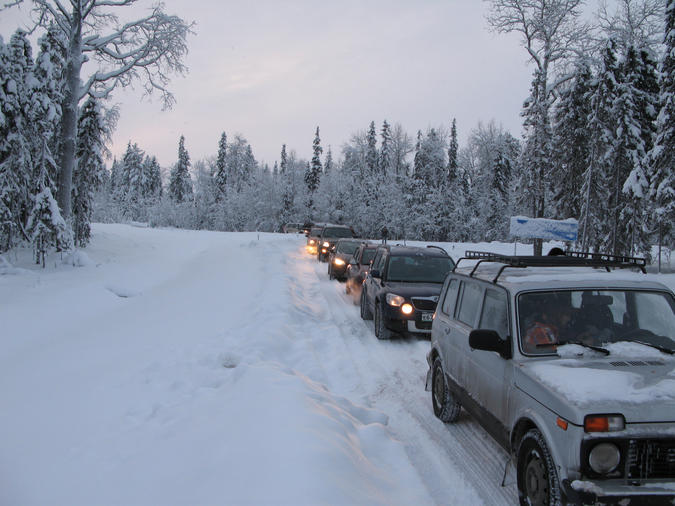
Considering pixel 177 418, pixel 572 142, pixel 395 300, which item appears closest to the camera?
pixel 177 418

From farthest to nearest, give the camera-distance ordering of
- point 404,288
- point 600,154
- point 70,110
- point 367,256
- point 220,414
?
point 600,154
point 70,110
point 367,256
point 404,288
point 220,414

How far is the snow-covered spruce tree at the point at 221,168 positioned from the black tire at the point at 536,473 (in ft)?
262

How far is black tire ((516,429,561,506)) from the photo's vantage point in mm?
3031

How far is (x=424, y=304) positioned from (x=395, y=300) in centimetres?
56

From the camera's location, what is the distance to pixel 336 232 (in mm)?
26625

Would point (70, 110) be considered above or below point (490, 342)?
above

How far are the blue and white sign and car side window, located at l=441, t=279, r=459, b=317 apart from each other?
6708 millimetres

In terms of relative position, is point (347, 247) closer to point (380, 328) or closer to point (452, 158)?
point (380, 328)

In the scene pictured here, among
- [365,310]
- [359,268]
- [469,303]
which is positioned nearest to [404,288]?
[365,310]

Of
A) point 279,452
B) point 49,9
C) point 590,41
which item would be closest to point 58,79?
point 49,9

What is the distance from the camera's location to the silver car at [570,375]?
9.16ft

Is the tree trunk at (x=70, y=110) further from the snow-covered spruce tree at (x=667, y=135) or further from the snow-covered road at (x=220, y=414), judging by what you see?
the snow-covered spruce tree at (x=667, y=135)

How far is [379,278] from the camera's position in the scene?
394 inches

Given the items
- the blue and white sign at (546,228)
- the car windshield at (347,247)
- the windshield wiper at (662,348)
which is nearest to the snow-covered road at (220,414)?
the windshield wiper at (662,348)
